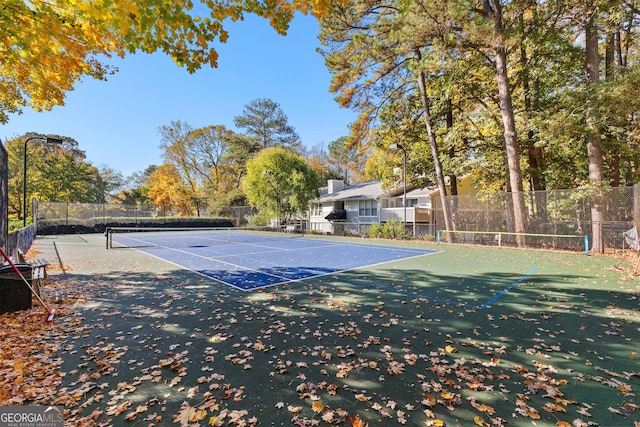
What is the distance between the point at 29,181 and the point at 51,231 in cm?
827

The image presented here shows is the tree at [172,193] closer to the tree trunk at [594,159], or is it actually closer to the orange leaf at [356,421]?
the tree trunk at [594,159]

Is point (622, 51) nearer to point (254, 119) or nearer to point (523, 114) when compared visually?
point (523, 114)

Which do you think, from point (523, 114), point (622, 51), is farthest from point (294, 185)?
point (622, 51)

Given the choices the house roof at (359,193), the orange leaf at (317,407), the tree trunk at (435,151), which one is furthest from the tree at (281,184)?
the orange leaf at (317,407)

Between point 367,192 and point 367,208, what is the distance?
167 centimetres

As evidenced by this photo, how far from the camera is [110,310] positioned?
584 cm

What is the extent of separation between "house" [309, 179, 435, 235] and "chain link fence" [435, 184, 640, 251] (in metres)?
5.88

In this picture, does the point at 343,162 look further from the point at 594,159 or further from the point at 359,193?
the point at 594,159

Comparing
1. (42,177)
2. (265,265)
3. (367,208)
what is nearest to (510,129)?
(265,265)

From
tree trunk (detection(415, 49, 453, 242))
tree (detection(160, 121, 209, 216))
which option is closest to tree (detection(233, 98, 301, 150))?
tree (detection(160, 121, 209, 216))

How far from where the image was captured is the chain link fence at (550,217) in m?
12.9

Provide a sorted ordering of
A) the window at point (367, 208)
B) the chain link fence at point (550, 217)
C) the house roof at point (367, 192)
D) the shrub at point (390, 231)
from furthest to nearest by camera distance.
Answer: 1. the window at point (367, 208)
2. the house roof at point (367, 192)
3. the shrub at point (390, 231)
4. the chain link fence at point (550, 217)

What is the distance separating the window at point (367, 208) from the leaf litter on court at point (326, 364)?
24608mm

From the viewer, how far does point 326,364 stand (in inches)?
145
